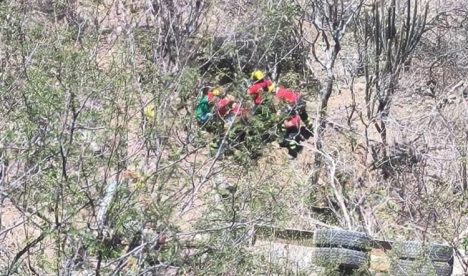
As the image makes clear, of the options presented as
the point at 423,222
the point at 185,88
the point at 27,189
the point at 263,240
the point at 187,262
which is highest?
the point at 185,88

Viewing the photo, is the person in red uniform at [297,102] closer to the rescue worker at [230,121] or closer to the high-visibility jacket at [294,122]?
the high-visibility jacket at [294,122]

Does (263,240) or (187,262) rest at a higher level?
(187,262)

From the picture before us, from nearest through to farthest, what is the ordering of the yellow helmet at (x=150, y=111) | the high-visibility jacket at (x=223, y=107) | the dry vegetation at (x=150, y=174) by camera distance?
the dry vegetation at (x=150, y=174), the yellow helmet at (x=150, y=111), the high-visibility jacket at (x=223, y=107)

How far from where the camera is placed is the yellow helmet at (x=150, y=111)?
204 inches

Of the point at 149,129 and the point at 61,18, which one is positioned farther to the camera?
the point at 61,18

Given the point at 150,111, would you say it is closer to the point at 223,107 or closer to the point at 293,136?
the point at 223,107

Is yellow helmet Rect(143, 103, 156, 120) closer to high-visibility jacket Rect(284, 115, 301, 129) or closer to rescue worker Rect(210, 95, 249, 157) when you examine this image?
rescue worker Rect(210, 95, 249, 157)

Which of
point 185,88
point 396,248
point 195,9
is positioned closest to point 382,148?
point 195,9

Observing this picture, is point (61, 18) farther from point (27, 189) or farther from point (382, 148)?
point (27, 189)

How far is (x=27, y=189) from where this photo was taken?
460 centimetres

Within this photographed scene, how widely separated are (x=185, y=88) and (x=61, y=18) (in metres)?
5.55

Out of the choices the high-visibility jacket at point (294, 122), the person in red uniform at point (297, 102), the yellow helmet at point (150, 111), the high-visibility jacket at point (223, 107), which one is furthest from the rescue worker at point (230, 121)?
the high-visibility jacket at point (294, 122)

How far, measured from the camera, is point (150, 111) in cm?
530

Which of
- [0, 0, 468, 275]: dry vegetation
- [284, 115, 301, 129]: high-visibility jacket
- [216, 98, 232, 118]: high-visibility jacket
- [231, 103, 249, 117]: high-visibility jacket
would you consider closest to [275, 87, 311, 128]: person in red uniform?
[284, 115, 301, 129]: high-visibility jacket
